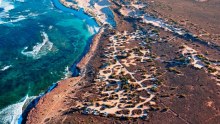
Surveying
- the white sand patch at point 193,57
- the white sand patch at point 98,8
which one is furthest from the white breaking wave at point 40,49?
the white sand patch at point 193,57

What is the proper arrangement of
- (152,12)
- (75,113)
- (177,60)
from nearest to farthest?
(75,113)
(177,60)
(152,12)

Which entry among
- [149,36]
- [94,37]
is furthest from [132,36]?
[94,37]

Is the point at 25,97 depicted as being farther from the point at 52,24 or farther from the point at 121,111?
the point at 52,24

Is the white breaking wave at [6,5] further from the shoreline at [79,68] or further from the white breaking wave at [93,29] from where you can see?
the shoreline at [79,68]

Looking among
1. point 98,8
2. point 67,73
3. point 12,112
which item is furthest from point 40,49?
point 98,8

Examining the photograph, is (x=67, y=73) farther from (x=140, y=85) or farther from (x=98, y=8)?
(x=98, y=8)

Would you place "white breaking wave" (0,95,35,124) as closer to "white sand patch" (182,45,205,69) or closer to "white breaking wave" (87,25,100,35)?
"white sand patch" (182,45,205,69)

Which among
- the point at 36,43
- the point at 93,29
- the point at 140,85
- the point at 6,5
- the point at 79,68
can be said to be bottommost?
the point at 79,68
